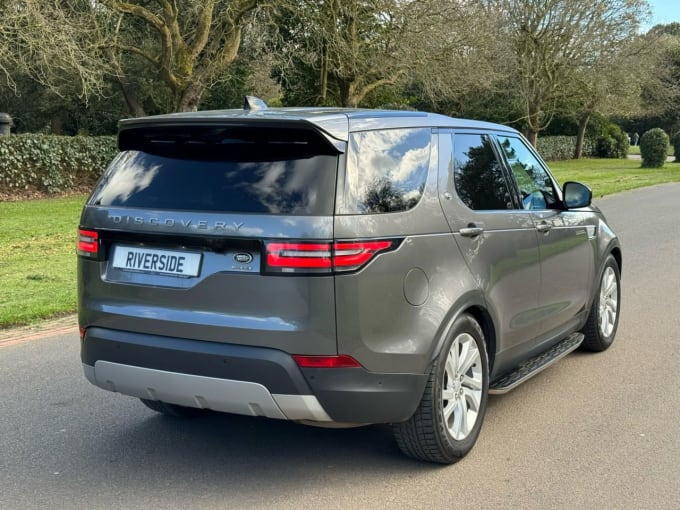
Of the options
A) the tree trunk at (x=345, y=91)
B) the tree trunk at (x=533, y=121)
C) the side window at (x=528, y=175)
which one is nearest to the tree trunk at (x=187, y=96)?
the tree trunk at (x=345, y=91)

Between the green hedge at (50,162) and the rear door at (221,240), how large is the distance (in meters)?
18.1

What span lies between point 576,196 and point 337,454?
257cm

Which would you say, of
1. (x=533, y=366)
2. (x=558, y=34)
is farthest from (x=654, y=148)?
(x=533, y=366)

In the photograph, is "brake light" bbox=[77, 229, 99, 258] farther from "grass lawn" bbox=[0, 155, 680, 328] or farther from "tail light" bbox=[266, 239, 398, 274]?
"grass lawn" bbox=[0, 155, 680, 328]

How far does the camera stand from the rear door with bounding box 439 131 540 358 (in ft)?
13.7

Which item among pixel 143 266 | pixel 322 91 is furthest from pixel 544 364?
pixel 322 91

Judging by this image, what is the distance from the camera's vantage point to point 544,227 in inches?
198

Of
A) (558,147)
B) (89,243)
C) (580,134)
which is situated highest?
(89,243)

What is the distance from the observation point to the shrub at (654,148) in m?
38.2

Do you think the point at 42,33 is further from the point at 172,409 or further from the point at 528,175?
the point at 528,175

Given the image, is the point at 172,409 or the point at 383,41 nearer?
the point at 172,409

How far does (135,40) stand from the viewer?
2650cm

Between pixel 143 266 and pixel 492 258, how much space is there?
6.32ft

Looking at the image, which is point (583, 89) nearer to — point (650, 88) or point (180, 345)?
point (650, 88)
